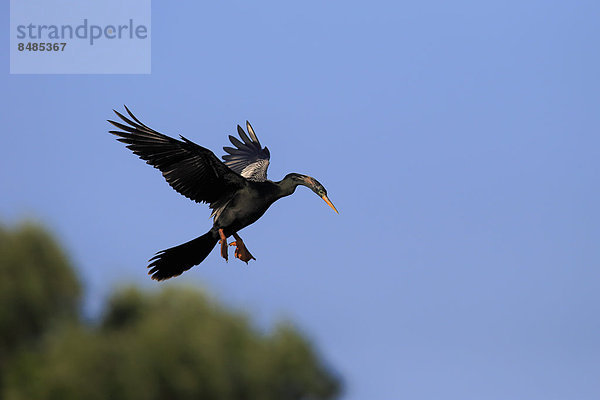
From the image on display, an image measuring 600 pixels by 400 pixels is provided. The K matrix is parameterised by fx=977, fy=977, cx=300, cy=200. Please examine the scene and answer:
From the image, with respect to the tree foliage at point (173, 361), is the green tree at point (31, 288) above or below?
above

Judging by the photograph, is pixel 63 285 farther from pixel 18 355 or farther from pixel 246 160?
pixel 246 160

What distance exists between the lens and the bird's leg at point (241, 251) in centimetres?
1191

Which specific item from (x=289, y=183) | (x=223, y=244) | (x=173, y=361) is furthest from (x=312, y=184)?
(x=173, y=361)

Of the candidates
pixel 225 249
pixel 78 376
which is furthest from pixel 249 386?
pixel 225 249

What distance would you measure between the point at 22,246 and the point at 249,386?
10190 mm

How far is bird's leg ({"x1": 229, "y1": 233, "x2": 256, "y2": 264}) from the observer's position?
11.9 m

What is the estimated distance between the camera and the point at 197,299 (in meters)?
33.7

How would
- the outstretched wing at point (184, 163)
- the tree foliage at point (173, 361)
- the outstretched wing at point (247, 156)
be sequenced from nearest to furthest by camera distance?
the outstretched wing at point (184, 163), the outstretched wing at point (247, 156), the tree foliage at point (173, 361)

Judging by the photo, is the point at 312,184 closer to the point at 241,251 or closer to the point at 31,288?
the point at 241,251

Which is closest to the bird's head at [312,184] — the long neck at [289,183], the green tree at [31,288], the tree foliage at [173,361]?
the long neck at [289,183]

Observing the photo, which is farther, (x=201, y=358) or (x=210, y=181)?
(x=201, y=358)

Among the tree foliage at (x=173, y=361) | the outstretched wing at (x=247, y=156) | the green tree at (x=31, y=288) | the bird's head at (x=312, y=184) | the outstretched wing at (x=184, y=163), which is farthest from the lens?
the green tree at (x=31, y=288)

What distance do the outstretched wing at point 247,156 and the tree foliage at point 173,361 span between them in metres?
18.4

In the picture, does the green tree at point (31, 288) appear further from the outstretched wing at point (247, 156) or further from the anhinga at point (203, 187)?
the anhinga at point (203, 187)
